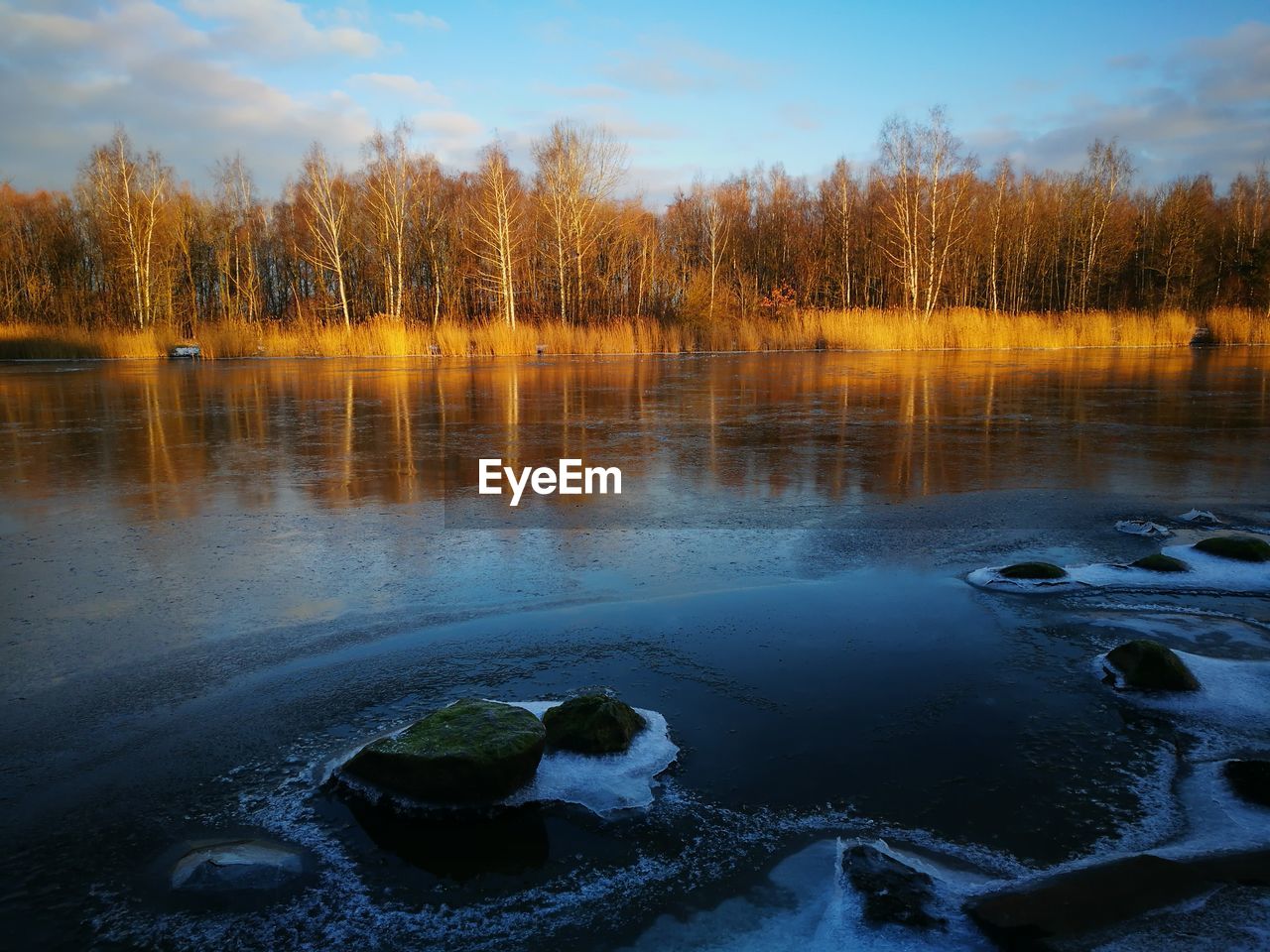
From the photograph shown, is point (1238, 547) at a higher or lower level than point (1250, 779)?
higher

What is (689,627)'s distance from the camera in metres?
5.15

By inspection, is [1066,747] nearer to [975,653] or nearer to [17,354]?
[975,653]

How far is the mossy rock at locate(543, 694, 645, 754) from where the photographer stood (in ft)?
12.2

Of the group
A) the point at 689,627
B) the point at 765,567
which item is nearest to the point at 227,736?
the point at 689,627

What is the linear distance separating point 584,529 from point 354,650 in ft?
9.24

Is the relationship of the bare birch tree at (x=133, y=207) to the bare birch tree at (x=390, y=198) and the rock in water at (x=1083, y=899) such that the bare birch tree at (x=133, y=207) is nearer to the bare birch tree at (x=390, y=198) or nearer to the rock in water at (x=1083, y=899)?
the bare birch tree at (x=390, y=198)

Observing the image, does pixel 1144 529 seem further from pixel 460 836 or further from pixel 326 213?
pixel 326 213

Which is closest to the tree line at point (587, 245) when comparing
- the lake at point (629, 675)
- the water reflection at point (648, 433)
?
the water reflection at point (648, 433)

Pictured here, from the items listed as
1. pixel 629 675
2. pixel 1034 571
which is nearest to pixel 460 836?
pixel 629 675

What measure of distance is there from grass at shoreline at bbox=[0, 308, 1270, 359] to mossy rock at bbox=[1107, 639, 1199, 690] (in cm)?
3340

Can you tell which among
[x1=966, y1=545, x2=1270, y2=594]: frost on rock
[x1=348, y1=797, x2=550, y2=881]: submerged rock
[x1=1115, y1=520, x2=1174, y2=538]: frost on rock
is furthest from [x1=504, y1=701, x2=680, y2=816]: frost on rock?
[x1=1115, y1=520, x2=1174, y2=538]: frost on rock

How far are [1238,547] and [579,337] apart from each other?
3317 centimetres

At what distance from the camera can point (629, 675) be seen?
4.54m

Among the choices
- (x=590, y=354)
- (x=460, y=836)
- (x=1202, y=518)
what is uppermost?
(x=590, y=354)
